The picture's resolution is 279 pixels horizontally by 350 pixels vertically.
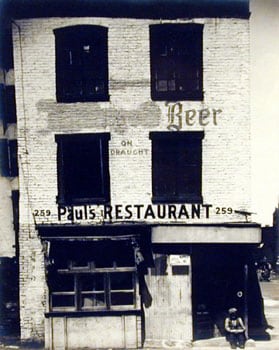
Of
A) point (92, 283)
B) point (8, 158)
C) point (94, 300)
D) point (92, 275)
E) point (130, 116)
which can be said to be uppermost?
point (130, 116)

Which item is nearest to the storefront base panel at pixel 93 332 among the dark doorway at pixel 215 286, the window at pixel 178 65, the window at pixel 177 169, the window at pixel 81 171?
the dark doorway at pixel 215 286

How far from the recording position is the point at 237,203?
13422 mm

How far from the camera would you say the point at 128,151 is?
44.0ft

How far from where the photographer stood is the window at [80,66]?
44.0ft

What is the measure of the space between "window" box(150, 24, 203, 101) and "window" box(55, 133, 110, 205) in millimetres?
2580

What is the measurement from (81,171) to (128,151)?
158 centimetres

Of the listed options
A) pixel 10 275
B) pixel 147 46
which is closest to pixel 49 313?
pixel 10 275

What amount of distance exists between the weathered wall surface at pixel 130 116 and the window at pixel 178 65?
0.70ft

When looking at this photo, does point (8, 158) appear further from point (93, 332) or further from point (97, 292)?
point (93, 332)

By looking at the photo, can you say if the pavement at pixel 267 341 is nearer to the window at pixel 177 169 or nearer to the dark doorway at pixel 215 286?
the dark doorway at pixel 215 286

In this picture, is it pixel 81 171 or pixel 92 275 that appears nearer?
pixel 92 275

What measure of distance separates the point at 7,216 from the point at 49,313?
4941 millimetres

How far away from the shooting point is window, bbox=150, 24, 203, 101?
1336cm

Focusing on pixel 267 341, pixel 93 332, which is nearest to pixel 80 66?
pixel 93 332
